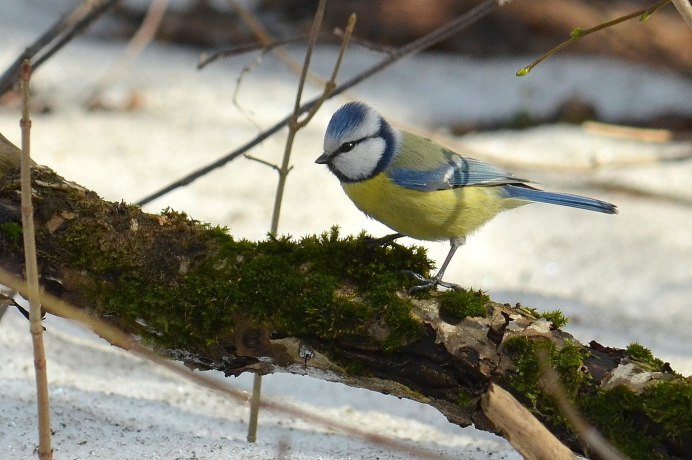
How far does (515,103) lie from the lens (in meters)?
6.35

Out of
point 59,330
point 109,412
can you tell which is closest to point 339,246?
point 109,412

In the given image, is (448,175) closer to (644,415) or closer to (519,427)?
(644,415)

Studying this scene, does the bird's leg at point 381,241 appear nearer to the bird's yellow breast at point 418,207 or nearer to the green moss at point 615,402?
the bird's yellow breast at point 418,207

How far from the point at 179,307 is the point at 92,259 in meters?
0.28

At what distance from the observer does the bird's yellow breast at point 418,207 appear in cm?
266

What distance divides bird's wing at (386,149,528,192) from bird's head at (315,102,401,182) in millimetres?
81

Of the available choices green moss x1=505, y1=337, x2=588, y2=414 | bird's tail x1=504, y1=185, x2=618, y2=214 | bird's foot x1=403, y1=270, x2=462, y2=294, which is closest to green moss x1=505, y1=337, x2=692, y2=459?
green moss x1=505, y1=337, x2=588, y2=414

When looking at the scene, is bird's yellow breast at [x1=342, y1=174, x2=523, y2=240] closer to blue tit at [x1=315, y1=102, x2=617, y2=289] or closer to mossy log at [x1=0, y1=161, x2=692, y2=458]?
blue tit at [x1=315, y1=102, x2=617, y2=289]

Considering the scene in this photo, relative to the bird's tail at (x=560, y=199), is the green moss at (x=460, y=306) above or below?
below

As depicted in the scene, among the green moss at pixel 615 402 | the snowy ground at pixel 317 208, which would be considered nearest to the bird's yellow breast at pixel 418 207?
the snowy ground at pixel 317 208

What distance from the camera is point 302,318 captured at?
2.22m

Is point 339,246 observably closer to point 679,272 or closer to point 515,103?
point 679,272

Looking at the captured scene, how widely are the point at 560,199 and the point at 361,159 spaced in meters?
0.75

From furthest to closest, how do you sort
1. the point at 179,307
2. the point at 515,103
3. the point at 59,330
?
1. the point at 515,103
2. the point at 59,330
3. the point at 179,307
